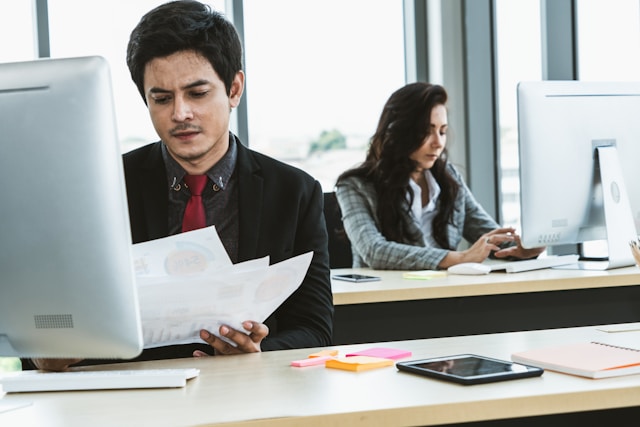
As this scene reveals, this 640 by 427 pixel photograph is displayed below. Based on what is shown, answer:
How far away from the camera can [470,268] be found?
260 centimetres

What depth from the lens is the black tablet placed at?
1241 mm

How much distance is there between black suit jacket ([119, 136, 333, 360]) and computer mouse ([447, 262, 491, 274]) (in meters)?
0.82

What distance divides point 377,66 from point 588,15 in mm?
1005

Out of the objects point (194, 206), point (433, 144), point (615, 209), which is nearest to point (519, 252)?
point (615, 209)

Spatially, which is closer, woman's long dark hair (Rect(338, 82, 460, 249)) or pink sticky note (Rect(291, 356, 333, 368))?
pink sticky note (Rect(291, 356, 333, 368))

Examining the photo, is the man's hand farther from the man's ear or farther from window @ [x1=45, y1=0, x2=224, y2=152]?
window @ [x1=45, y1=0, x2=224, y2=152]

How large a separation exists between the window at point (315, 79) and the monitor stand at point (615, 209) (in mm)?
1676

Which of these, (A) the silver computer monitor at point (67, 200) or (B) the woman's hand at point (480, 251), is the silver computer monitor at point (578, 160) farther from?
(A) the silver computer monitor at point (67, 200)

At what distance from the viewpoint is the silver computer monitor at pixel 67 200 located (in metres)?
1.18

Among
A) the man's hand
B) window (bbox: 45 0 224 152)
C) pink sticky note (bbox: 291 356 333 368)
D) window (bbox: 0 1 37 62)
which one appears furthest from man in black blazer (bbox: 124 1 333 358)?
window (bbox: 0 1 37 62)

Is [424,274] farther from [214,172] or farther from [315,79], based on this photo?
[315,79]

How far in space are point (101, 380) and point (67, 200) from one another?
0.30m

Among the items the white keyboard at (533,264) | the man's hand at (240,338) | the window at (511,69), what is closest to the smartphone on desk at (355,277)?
the white keyboard at (533,264)

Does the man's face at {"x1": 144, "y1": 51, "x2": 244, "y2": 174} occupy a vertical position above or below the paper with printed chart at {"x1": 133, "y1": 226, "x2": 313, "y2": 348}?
above
